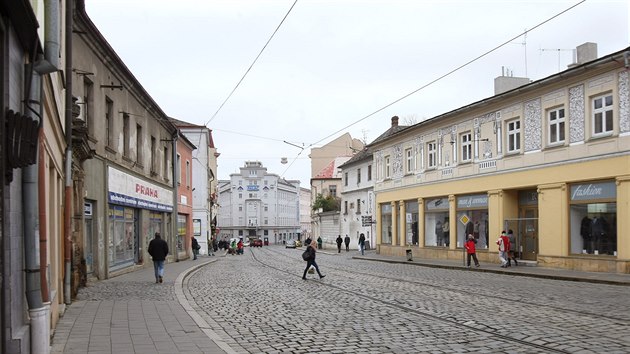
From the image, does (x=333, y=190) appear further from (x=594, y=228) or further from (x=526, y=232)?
(x=594, y=228)

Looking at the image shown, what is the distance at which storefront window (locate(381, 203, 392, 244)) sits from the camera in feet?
143

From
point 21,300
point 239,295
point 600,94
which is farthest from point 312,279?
point 21,300

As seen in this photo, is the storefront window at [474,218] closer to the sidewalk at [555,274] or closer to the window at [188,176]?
the sidewalk at [555,274]

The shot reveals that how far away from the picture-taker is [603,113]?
22625 mm

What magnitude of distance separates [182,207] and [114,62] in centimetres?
1916

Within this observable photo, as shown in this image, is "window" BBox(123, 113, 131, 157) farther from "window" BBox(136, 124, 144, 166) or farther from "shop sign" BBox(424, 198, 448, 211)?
"shop sign" BBox(424, 198, 448, 211)

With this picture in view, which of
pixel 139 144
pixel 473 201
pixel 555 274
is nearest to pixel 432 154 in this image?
pixel 473 201

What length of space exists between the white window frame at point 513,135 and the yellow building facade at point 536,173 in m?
0.05

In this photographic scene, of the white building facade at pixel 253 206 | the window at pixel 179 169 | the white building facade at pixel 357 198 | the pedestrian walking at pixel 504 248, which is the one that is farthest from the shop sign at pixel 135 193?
the white building facade at pixel 253 206

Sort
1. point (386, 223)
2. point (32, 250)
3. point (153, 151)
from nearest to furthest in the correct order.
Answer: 1. point (32, 250)
2. point (153, 151)
3. point (386, 223)

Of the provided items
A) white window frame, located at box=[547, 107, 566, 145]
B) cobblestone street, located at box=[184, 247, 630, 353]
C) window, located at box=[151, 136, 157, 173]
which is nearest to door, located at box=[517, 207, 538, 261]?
white window frame, located at box=[547, 107, 566, 145]

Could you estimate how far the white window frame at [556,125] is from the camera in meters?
24.8

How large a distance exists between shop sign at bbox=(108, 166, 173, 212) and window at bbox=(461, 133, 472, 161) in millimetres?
16553

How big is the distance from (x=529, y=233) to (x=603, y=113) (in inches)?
279
